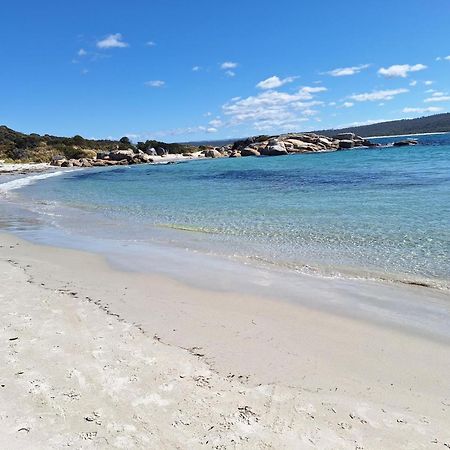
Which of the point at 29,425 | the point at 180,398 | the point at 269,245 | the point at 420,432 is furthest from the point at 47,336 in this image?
the point at 269,245

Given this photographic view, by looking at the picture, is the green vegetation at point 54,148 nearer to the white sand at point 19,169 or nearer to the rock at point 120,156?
the rock at point 120,156

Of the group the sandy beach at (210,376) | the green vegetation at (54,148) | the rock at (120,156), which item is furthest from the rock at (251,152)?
the sandy beach at (210,376)

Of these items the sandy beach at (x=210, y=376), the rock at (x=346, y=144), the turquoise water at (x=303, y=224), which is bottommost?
the turquoise water at (x=303, y=224)

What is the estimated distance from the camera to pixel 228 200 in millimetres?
20359

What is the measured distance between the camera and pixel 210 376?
432 centimetres

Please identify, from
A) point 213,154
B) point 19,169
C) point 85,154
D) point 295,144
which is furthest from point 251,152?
point 19,169

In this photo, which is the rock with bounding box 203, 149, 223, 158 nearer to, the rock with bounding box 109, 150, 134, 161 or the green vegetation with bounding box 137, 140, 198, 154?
the green vegetation with bounding box 137, 140, 198, 154

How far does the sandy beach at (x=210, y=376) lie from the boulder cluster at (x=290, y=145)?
76115 mm

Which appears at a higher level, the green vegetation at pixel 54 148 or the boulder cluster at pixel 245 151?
the green vegetation at pixel 54 148

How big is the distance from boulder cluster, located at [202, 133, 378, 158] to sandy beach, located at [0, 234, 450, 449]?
7611cm

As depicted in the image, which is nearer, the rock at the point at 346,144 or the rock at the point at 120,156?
the rock at the point at 120,156

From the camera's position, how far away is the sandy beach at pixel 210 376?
11.2 feet

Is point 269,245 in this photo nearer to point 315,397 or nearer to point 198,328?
point 198,328

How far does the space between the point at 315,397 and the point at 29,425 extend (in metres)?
2.47
